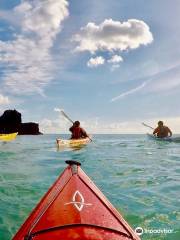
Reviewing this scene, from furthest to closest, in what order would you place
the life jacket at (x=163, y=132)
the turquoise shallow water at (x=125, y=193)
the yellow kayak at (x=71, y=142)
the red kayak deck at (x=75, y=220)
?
1. the life jacket at (x=163, y=132)
2. the yellow kayak at (x=71, y=142)
3. the turquoise shallow water at (x=125, y=193)
4. the red kayak deck at (x=75, y=220)

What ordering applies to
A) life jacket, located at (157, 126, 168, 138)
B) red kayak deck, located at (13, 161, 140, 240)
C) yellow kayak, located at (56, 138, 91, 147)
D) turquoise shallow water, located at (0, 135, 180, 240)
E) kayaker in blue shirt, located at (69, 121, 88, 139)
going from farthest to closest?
1. life jacket, located at (157, 126, 168, 138)
2. kayaker in blue shirt, located at (69, 121, 88, 139)
3. yellow kayak, located at (56, 138, 91, 147)
4. turquoise shallow water, located at (0, 135, 180, 240)
5. red kayak deck, located at (13, 161, 140, 240)

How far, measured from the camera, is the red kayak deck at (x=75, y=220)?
3.33 metres

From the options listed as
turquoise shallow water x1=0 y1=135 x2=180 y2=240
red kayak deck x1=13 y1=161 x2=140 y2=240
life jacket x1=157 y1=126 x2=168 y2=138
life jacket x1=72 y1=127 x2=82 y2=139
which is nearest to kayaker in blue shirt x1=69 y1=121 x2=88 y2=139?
life jacket x1=72 y1=127 x2=82 y2=139

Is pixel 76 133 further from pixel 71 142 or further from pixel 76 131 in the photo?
pixel 71 142

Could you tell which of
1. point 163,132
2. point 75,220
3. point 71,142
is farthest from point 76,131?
point 75,220

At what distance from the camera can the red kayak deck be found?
3.33 metres

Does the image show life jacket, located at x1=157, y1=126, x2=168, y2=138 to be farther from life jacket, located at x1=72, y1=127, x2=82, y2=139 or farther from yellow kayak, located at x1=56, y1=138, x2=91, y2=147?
life jacket, located at x1=72, y1=127, x2=82, y2=139

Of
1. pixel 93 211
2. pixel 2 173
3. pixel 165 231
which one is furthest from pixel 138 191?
pixel 2 173

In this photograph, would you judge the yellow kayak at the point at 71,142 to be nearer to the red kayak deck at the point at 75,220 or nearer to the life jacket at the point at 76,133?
the life jacket at the point at 76,133

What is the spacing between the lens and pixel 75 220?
353 centimetres

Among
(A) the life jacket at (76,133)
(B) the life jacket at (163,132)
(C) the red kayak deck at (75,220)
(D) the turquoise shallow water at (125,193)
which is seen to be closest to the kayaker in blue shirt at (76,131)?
(A) the life jacket at (76,133)

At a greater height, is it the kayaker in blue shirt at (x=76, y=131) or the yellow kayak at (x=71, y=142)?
the kayaker in blue shirt at (x=76, y=131)

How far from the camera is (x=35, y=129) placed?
164625 millimetres

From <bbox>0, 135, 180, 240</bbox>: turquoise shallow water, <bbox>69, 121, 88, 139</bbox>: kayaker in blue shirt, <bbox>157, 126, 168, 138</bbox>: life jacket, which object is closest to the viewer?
<bbox>0, 135, 180, 240</bbox>: turquoise shallow water
